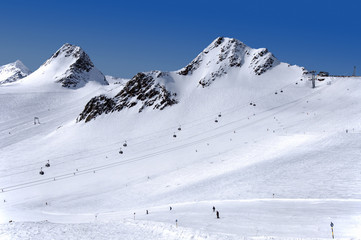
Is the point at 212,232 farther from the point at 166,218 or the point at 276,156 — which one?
the point at 276,156

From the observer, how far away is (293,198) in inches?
1091

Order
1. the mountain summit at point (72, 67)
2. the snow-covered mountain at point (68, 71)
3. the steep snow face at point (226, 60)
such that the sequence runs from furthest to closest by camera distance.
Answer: the mountain summit at point (72, 67), the snow-covered mountain at point (68, 71), the steep snow face at point (226, 60)

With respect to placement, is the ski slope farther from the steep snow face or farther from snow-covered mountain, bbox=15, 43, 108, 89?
snow-covered mountain, bbox=15, 43, 108, 89

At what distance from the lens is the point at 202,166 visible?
46.9 m

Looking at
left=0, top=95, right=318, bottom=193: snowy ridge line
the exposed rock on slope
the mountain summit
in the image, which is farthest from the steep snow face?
the mountain summit

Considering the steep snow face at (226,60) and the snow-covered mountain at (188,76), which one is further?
the steep snow face at (226,60)

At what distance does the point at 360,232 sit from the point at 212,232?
9.72 m

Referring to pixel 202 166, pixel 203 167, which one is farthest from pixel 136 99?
pixel 203 167

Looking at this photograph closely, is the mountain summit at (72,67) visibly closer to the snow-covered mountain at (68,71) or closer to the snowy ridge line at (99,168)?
the snow-covered mountain at (68,71)

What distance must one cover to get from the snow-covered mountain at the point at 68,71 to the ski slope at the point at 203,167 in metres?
58.0

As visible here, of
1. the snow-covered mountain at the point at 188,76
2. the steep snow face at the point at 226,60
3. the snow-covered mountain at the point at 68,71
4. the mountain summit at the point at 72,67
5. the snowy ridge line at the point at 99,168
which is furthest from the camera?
the mountain summit at the point at 72,67

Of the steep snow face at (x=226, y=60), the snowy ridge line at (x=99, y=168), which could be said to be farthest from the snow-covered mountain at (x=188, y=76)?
the snowy ridge line at (x=99, y=168)

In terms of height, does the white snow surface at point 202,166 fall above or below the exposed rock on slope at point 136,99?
below

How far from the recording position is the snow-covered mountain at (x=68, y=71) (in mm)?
162375
